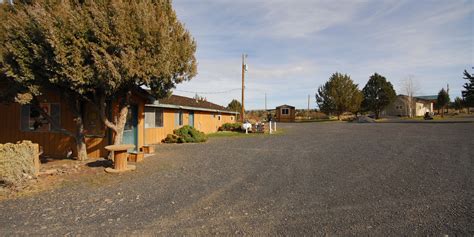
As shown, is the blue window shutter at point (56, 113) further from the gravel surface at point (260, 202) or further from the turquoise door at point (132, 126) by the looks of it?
the gravel surface at point (260, 202)

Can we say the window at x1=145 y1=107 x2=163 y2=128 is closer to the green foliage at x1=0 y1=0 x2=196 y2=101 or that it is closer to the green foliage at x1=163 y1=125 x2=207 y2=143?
the green foliage at x1=163 y1=125 x2=207 y2=143

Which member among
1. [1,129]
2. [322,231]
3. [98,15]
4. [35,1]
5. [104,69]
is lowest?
[322,231]

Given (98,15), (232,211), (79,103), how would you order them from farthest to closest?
(79,103) → (98,15) → (232,211)

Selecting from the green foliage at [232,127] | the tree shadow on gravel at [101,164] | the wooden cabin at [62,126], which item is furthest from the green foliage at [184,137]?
the green foliage at [232,127]

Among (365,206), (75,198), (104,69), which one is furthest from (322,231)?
(104,69)

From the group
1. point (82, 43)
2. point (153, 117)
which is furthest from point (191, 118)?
point (82, 43)

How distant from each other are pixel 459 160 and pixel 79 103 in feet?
44.7

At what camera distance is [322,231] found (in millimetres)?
3916

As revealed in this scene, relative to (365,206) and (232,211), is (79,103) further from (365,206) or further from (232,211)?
(365,206)

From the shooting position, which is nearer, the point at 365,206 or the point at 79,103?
the point at 365,206

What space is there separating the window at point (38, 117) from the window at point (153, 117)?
4.64m

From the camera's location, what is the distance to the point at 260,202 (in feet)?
17.2

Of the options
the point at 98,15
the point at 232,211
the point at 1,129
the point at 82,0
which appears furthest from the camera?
the point at 1,129

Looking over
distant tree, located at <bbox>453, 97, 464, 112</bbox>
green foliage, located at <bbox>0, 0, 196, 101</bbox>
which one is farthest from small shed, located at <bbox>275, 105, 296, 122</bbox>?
distant tree, located at <bbox>453, 97, 464, 112</bbox>
